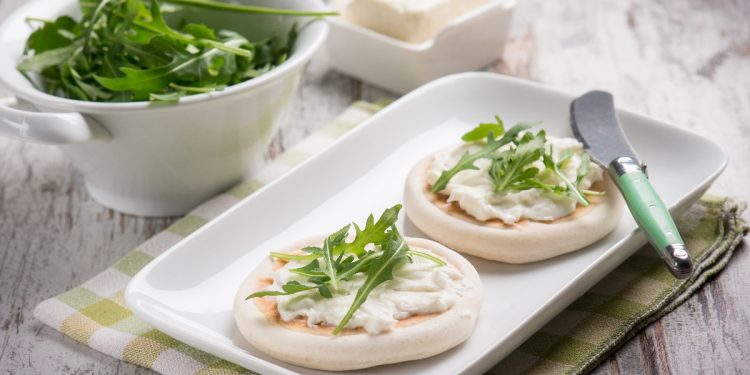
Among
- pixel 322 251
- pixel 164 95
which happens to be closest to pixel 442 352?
pixel 322 251

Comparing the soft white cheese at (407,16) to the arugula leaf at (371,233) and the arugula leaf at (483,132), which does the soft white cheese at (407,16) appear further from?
the arugula leaf at (371,233)

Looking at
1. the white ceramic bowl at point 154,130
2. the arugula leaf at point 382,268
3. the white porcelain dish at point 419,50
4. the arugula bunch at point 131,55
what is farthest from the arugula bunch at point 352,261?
the white porcelain dish at point 419,50

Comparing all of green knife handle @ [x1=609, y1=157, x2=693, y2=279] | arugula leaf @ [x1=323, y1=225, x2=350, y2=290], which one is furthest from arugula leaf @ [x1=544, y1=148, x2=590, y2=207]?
arugula leaf @ [x1=323, y1=225, x2=350, y2=290]

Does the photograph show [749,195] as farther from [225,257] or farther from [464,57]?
[225,257]

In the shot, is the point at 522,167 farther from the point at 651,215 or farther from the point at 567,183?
the point at 651,215

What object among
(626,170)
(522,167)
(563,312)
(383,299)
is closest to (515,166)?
(522,167)
